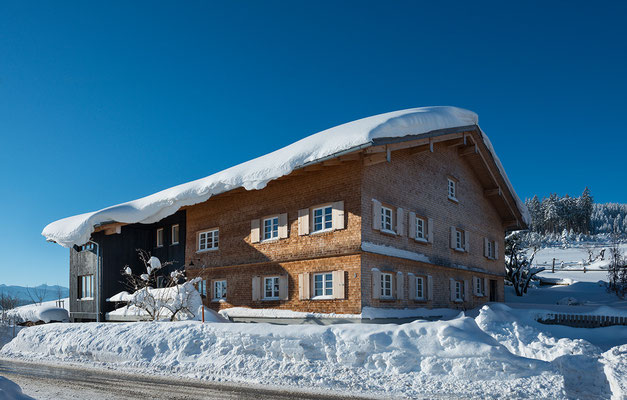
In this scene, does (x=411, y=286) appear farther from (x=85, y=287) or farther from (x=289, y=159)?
(x=85, y=287)

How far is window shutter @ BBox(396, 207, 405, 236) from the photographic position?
1822 centimetres

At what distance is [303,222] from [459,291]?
900cm

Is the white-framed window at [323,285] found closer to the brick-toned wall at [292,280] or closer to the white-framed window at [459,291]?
the brick-toned wall at [292,280]

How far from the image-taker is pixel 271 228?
1947cm

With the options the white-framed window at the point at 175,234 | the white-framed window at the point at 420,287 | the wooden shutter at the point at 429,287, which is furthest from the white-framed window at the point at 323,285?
the white-framed window at the point at 175,234

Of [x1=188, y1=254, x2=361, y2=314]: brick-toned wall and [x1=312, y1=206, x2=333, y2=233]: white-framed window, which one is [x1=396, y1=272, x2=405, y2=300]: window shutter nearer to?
[x1=188, y1=254, x2=361, y2=314]: brick-toned wall

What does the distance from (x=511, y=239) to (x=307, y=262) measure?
23776 millimetres

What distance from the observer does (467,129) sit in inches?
781

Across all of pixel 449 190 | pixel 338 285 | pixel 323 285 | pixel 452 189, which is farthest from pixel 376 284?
pixel 452 189

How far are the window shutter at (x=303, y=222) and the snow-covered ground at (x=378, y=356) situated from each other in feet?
18.0

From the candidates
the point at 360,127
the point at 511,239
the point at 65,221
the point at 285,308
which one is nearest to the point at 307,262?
the point at 285,308

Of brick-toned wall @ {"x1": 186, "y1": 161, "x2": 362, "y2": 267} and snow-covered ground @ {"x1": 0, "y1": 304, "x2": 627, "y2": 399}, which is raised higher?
brick-toned wall @ {"x1": 186, "y1": 161, "x2": 362, "y2": 267}

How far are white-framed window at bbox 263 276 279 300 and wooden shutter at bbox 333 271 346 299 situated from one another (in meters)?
2.97

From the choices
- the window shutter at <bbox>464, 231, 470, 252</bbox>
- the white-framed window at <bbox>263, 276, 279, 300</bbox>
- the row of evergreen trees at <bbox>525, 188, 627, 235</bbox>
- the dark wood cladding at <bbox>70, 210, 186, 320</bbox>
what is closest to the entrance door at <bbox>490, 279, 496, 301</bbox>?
the window shutter at <bbox>464, 231, 470, 252</bbox>
